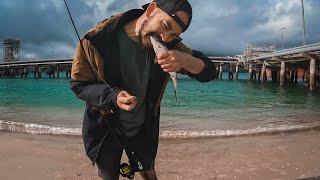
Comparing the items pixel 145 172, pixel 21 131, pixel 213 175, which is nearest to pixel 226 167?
pixel 213 175

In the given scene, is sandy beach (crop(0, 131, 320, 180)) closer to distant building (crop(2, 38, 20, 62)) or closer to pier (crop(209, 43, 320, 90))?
pier (crop(209, 43, 320, 90))

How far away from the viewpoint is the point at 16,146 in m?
6.44

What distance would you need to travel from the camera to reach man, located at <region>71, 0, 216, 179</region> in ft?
6.36

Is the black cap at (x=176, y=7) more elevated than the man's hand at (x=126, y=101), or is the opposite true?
the black cap at (x=176, y=7)

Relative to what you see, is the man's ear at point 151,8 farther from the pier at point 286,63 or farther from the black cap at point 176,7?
the pier at point 286,63

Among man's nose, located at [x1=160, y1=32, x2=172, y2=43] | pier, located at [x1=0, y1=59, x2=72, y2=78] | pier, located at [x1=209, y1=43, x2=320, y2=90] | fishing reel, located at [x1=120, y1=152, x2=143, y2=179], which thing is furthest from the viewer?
pier, located at [x1=0, y1=59, x2=72, y2=78]

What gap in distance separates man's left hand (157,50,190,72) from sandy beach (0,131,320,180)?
3019 mm

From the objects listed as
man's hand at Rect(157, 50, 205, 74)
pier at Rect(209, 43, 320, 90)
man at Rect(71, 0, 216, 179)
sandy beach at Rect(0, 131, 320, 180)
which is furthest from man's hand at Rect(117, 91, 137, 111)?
pier at Rect(209, 43, 320, 90)

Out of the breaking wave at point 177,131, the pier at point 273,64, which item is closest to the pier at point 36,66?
the pier at point 273,64

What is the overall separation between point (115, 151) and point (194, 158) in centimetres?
365

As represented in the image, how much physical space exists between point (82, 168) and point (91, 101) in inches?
127

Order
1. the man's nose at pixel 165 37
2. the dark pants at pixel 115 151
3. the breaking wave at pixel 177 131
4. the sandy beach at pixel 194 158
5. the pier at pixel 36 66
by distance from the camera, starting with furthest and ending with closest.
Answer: the pier at pixel 36 66
the breaking wave at pixel 177 131
the sandy beach at pixel 194 158
the dark pants at pixel 115 151
the man's nose at pixel 165 37

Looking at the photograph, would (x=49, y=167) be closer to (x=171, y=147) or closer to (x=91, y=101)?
(x=171, y=147)

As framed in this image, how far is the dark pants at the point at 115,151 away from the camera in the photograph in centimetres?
232
